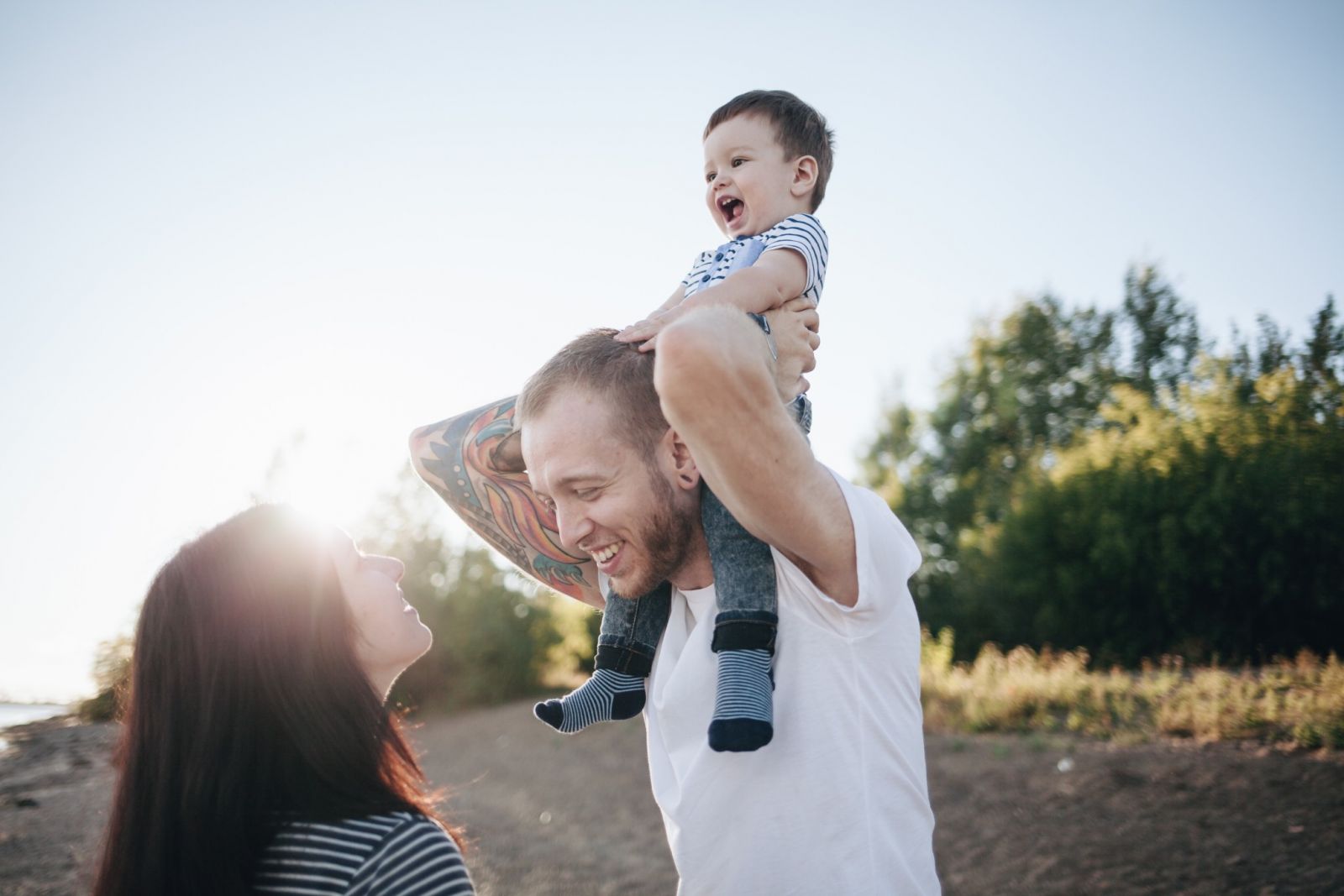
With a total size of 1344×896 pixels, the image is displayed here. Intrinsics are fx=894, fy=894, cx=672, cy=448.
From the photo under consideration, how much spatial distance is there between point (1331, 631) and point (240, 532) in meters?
18.3

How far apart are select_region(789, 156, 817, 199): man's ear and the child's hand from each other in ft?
3.83

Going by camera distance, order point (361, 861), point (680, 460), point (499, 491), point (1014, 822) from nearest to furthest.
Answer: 1. point (361, 861)
2. point (680, 460)
3. point (499, 491)
4. point (1014, 822)

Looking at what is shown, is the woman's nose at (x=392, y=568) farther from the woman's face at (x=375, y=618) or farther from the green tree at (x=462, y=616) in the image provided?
the green tree at (x=462, y=616)

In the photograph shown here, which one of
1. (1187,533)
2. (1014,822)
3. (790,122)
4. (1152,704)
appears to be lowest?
(1014,822)

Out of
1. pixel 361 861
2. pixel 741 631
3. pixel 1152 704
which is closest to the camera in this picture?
pixel 361 861

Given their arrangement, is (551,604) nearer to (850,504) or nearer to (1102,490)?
(1102,490)

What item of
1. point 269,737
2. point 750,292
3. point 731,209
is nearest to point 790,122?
point 731,209

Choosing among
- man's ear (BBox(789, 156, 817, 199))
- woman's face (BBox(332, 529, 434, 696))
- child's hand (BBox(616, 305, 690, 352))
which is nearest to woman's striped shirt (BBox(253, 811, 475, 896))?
woman's face (BBox(332, 529, 434, 696))

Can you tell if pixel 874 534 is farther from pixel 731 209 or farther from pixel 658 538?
pixel 731 209

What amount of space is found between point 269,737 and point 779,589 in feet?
3.45

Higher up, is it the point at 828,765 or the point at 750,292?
the point at 750,292

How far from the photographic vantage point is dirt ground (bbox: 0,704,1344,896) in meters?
5.72

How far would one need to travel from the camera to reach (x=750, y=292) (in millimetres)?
2369

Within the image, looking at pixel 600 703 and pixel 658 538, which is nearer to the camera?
pixel 658 538
